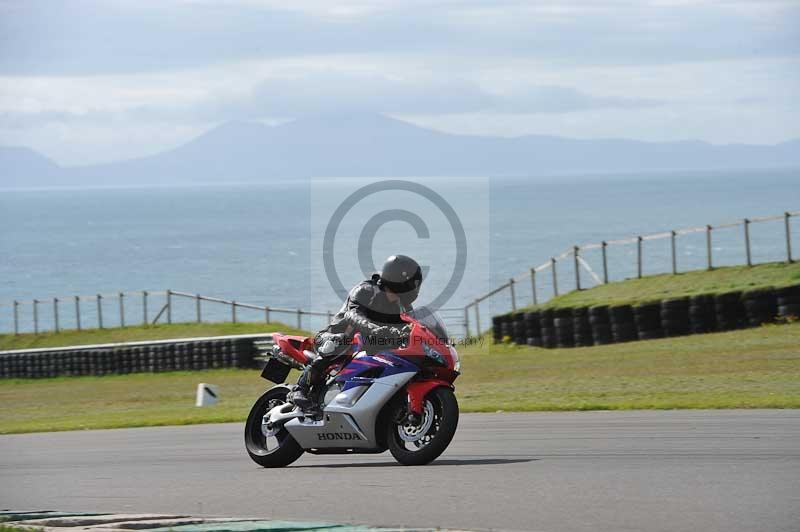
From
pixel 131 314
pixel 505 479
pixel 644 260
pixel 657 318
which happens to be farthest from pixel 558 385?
pixel 644 260

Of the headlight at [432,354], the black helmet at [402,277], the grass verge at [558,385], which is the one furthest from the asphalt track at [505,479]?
the grass verge at [558,385]

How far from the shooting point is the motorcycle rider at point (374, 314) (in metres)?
9.68

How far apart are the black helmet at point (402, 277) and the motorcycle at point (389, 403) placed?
6.8 inches

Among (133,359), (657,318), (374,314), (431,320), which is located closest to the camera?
(431,320)

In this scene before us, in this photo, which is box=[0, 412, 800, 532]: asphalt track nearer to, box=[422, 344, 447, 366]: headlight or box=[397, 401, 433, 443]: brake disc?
box=[397, 401, 433, 443]: brake disc

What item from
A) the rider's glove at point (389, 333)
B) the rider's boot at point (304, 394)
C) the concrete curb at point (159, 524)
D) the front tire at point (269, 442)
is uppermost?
the rider's glove at point (389, 333)

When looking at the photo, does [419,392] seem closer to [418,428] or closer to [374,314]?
[418,428]

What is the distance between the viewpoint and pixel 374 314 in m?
9.84

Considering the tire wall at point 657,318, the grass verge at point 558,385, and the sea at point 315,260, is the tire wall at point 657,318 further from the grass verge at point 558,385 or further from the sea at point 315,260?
the sea at point 315,260

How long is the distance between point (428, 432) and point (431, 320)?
89cm

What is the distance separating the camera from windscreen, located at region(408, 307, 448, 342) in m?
9.60

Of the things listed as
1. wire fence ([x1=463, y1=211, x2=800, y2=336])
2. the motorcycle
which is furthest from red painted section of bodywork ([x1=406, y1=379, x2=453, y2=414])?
wire fence ([x1=463, y1=211, x2=800, y2=336])

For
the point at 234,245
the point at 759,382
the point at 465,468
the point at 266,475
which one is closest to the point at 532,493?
the point at 465,468

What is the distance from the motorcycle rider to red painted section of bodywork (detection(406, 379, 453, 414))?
437 mm
